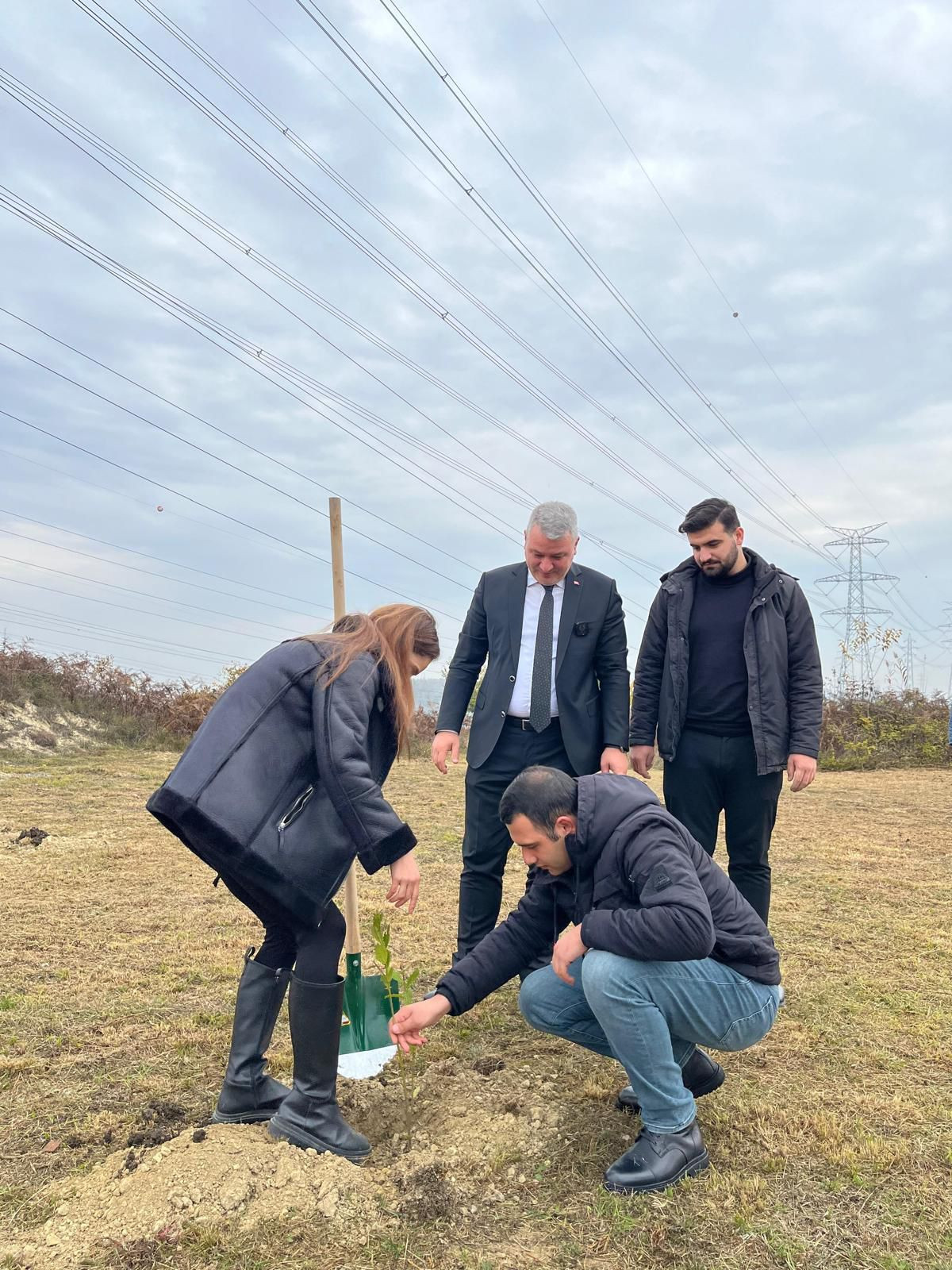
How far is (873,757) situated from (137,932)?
44.2 ft

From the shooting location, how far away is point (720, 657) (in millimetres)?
3764

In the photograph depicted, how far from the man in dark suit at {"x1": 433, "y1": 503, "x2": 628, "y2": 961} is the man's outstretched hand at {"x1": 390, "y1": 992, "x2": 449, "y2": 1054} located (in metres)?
1.12

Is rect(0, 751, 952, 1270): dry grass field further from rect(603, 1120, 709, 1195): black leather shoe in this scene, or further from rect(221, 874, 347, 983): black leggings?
rect(221, 874, 347, 983): black leggings

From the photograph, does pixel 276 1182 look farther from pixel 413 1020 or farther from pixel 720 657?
pixel 720 657

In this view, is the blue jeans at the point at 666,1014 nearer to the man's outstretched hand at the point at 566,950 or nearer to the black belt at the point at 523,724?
the man's outstretched hand at the point at 566,950

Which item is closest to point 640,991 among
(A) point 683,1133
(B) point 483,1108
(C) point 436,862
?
(A) point 683,1133

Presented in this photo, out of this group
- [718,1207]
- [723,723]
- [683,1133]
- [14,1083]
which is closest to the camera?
[718,1207]

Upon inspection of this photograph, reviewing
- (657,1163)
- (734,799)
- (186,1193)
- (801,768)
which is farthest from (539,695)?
(186,1193)

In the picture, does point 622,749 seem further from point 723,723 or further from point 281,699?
point 281,699

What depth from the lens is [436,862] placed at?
711cm

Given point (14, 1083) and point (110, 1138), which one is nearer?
point (110, 1138)

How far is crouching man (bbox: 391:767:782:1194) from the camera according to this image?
2451mm

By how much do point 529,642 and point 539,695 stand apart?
227 millimetres

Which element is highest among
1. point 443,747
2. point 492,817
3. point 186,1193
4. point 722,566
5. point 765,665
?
point 722,566
